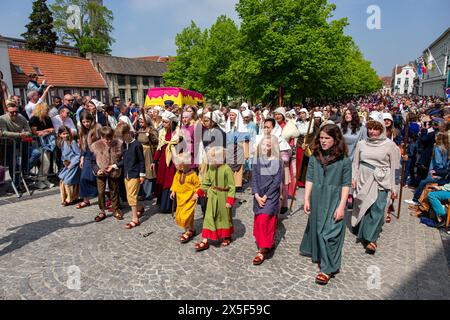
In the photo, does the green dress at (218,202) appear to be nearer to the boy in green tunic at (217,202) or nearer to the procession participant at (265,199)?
the boy in green tunic at (217,202)

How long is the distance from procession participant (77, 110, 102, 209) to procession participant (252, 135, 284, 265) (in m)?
3.58

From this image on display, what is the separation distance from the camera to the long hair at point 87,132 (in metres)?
6.24

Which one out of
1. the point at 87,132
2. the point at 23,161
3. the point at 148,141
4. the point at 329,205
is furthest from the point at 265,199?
the point at 23,161

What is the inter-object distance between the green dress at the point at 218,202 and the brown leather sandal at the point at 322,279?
1516mm

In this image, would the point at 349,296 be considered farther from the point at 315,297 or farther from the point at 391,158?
the point at 391,158

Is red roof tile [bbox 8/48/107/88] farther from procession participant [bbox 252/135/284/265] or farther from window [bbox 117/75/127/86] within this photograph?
procession participant [bbox 252/135/284/265]

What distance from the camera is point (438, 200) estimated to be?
232 inches

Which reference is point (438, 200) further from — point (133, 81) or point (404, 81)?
point (404, 81)

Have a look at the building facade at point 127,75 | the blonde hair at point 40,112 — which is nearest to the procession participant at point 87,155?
the blonde hair at point 40,112

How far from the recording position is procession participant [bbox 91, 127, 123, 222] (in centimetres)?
579

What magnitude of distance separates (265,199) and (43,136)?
264 inches

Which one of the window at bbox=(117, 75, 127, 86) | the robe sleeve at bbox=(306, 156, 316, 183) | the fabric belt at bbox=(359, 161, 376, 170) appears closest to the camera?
the robe sleeve at bbox=(306, 156, 316, 183)

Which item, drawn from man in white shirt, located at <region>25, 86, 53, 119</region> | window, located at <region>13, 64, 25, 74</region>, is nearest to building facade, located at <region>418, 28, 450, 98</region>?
window, located at <region>13, 64, 25, 74</region>

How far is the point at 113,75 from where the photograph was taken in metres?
46.8
